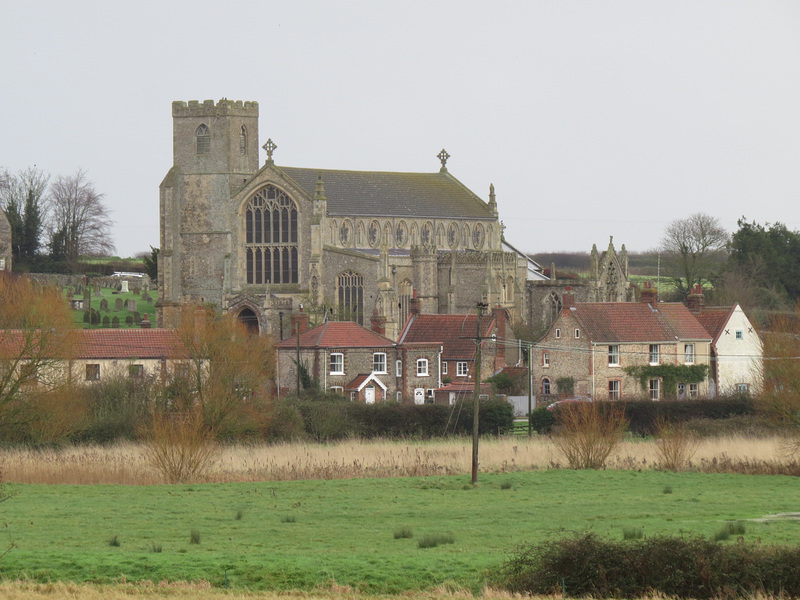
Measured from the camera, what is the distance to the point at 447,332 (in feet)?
208

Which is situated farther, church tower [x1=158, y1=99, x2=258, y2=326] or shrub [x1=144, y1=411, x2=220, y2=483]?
church tower [x1=158, y1=99, x2=258, y2=326]

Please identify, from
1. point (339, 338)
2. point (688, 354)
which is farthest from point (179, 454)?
point (688, 354)

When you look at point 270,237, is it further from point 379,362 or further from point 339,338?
point 379,362

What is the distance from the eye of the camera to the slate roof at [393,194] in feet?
258

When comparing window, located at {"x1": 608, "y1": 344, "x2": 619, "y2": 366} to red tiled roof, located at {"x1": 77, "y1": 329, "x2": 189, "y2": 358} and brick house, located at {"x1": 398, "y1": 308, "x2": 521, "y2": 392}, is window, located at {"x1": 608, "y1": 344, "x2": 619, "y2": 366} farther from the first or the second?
red tiled roof, located at {"x1": 77, "y1": 329, "x2": 189, "y2": 358}

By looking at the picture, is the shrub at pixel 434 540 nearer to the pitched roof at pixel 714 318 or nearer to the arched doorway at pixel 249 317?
the pitched roof at pixel 714 318

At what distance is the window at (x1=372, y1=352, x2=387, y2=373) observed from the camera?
59375 mm

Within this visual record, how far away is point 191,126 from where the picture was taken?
76.6 meters

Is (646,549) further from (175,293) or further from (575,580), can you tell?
(175,293)

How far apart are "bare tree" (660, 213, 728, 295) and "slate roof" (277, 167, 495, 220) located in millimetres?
16900

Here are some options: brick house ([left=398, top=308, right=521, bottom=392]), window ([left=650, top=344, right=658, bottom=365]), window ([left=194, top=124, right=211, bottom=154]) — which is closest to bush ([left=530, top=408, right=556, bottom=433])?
window ([left=650, top=344, right=658, bottom=365])

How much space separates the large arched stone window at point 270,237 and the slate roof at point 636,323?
2023 cm

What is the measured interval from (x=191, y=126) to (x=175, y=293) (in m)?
9.41

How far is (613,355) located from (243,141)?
28.1 meters
